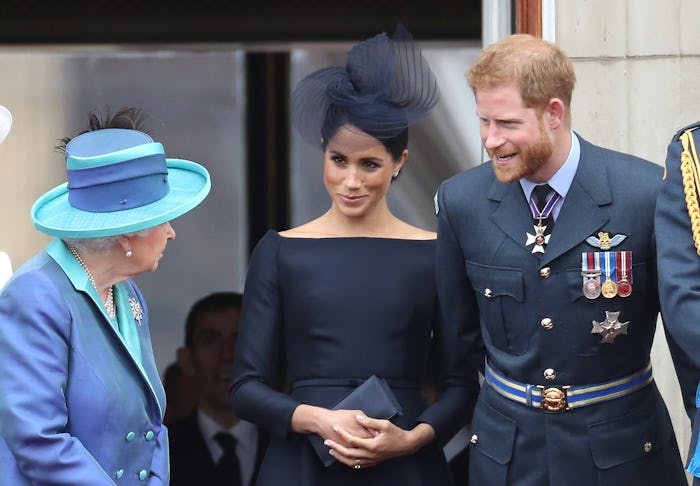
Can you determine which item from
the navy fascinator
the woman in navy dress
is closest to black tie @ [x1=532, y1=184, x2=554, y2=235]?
the woman in navy dress

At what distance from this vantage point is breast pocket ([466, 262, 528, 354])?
3.66 meters

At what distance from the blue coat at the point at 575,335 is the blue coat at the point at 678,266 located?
29cm

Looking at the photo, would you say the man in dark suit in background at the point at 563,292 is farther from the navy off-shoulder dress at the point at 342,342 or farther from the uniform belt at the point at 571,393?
the navy off-shoulder dress at the point at 342,342

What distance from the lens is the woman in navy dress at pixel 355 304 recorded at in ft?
13.4

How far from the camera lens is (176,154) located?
8023 mm

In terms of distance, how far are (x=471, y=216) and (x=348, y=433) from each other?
2.23 ft

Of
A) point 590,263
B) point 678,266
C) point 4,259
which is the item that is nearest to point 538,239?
point 590,263

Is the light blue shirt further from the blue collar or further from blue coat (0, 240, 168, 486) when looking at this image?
blue coat (0, 240, 168, 486)

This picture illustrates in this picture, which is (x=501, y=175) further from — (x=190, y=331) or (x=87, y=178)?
(x=190, y=331)

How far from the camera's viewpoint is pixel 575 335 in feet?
11.9

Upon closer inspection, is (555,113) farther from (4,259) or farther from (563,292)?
(4,259)

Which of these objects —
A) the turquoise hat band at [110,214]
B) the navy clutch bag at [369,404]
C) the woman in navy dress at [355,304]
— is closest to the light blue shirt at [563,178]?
the woman in navy dress at [355,304]

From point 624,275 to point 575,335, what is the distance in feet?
0.63

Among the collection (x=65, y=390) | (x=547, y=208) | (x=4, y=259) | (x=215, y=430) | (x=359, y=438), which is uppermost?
(x=547, y=208)
